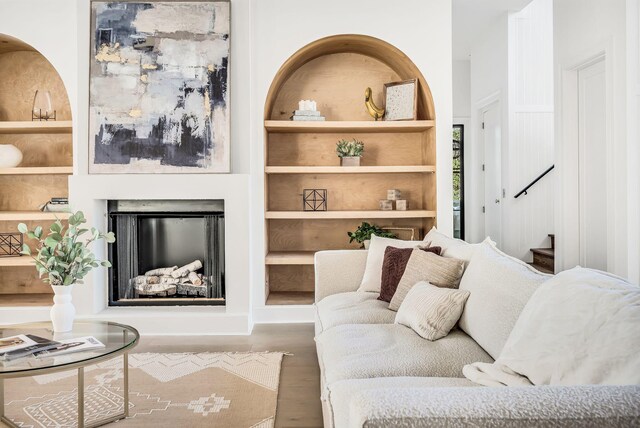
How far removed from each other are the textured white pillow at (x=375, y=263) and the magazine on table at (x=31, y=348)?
1778mm

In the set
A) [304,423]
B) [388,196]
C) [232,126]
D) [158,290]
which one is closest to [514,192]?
[388,196]

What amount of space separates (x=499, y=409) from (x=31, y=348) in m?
2.09

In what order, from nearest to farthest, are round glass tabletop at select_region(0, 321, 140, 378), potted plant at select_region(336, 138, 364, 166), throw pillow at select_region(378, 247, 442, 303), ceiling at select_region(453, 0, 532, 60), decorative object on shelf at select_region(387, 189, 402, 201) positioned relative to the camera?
round glass tabletop at select_region(0, 321, 140, 378)
throw pillow at select_region(378, 247, 442, 303)
potted plant at select_region(336, 138, 364, 166)
decorative object on shelf at select_region(387, 189, 402, 201)
ceiling at select_region(453, 0, 532, 60)

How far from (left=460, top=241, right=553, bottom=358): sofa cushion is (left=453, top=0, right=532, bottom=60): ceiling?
4.37 m

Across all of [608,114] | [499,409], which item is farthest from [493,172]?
[499,409]

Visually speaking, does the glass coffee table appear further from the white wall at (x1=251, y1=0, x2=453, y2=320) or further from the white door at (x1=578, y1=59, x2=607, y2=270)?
the white door at (x1=578, y1=59, x2=607, y2=270)

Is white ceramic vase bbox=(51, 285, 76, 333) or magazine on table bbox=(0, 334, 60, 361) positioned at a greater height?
white ceramic vase bbox=(51, 285, 76, 333)

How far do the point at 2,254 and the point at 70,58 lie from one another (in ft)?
5.99

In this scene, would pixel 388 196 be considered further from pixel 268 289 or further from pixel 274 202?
pixel 268 289

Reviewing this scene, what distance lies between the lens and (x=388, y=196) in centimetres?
475

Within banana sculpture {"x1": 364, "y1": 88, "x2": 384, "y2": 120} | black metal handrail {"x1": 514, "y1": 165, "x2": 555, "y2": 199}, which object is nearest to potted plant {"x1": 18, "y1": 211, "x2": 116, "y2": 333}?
banana sculpture {"x1": 364, "y1": 88, "x2": 384, "y2": 120}

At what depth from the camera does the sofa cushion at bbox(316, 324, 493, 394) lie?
198 cm

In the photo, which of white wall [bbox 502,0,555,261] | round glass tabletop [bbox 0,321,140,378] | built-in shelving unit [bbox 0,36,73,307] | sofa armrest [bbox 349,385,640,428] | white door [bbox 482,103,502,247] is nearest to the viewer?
sofa armrest [bbox 349,385,640,428]

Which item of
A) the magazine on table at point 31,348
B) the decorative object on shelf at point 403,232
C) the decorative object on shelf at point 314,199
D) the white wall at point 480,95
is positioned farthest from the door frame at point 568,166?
the magazine on table at point 31,348
